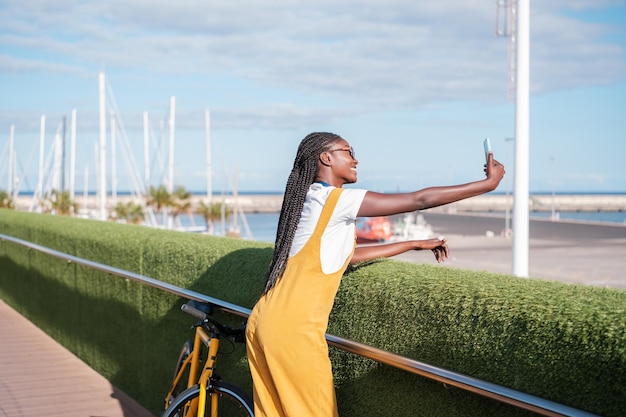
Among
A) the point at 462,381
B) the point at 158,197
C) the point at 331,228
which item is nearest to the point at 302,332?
the point at 331,228

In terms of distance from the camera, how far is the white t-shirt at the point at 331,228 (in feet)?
10.2

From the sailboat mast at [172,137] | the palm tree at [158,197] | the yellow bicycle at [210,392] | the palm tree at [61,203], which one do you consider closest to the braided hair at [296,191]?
the yellow bicycle at [210,392]

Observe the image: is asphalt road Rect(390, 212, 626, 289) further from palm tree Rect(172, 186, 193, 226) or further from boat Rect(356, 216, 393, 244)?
palm tree Rect(172, 186, 193, 226)

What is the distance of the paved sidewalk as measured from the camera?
6340mm

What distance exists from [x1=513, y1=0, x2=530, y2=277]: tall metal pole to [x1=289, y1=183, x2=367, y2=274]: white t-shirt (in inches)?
358

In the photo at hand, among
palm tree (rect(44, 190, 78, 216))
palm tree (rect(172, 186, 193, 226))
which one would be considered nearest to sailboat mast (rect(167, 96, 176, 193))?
palm tree (rect(44, 190, 78, 216))

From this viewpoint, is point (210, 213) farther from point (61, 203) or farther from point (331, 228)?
point (331, 228)

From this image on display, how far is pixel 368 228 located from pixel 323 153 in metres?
43.8

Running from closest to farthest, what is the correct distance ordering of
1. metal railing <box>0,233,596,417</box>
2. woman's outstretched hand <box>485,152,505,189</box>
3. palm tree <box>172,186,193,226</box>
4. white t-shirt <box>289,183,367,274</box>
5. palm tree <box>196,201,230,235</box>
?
metal railing <box>0,233,596,417</box> → woman's outstretched hand <box>485,152,505,189</box> → white t-shirt <box>289,183,367,274</box> → palm tree <box>172,186,193,226</box> → palm tree <box>196,201,230,235</box>

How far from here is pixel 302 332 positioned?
10.2 feet

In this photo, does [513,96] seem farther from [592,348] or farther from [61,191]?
[61,191]

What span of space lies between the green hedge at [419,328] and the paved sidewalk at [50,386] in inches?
9.9

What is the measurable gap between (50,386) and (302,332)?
4.71 meters

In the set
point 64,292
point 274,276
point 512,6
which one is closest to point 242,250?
point 274,276
